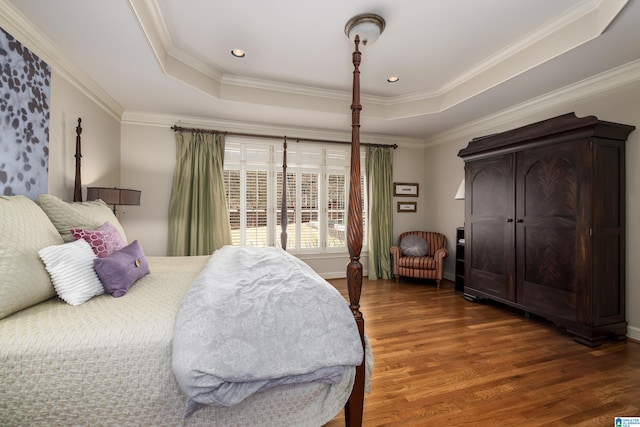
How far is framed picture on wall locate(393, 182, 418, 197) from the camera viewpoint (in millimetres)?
5188

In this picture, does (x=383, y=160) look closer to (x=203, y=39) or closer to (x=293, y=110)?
(x=293, y=110)

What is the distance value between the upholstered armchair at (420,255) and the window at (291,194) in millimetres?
966

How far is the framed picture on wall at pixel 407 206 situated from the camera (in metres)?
5.22

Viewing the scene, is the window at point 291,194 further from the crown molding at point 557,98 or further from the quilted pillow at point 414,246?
the crown molding at point 557,98

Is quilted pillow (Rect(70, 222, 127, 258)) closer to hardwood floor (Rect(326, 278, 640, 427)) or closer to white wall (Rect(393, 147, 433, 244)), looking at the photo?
hardwood floor (Rect(326, 278, 640, 427))

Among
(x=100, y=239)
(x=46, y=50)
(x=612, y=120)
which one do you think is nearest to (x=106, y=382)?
(x=100, y=239)

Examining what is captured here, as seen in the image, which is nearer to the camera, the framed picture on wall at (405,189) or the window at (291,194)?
the window at (291,194)

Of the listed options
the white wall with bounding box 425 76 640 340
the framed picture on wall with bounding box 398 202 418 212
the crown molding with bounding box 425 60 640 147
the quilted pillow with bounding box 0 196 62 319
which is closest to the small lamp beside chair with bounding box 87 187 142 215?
the quilted pillow with bounding box 0 196 62 319

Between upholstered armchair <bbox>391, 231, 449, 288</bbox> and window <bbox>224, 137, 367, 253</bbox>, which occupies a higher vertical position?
window <bbox>224, 137, 367, 253</bbox>

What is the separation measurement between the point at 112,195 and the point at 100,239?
53.0 inches

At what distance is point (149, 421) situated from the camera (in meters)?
1.11

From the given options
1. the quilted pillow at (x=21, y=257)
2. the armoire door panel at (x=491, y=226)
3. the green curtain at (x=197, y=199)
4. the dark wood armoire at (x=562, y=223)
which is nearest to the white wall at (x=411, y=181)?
the armoire door panel at (x=491, y=226)

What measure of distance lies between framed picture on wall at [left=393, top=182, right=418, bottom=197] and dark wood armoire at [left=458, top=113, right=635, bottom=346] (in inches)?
72.2

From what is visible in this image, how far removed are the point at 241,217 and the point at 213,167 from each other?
860 millimetres
